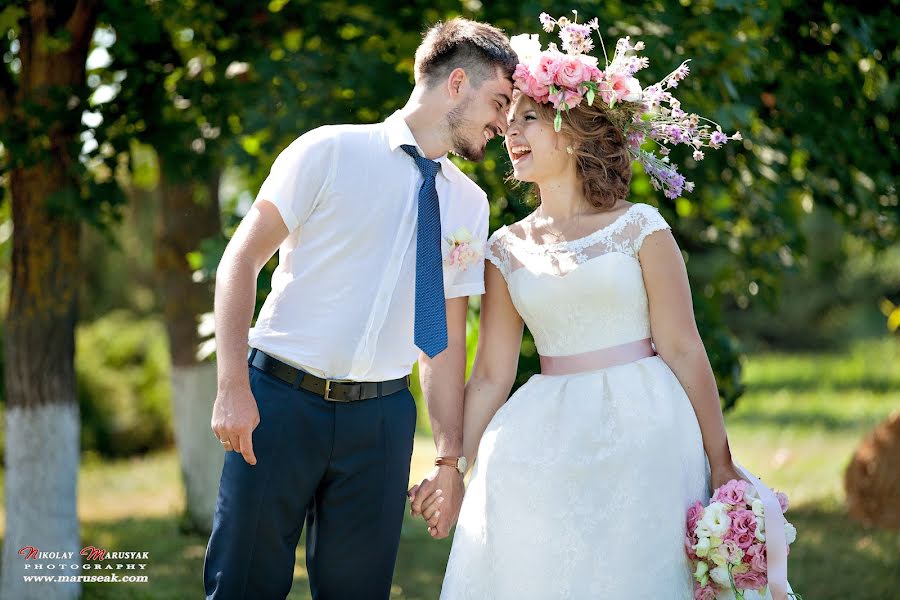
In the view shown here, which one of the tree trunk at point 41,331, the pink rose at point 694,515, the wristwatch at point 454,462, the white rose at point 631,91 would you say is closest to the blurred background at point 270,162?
the tree trunk at point 41,331

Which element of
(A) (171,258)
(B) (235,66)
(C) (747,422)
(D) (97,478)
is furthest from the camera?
(C) (747,422)

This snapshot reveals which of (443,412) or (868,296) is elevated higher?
(443,412)

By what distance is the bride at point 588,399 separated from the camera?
2941 mm

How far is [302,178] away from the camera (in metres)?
2.92

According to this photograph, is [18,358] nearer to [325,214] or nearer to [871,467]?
[325,214]

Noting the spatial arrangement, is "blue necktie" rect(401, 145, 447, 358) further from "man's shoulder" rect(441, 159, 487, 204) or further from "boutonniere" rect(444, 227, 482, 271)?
"man's shoulder" rect(441, 159, 487, 204)

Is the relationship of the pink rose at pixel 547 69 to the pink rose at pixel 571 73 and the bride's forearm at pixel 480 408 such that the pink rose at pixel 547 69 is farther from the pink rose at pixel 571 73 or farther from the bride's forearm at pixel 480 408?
the bride's forearm at pixel 480 408

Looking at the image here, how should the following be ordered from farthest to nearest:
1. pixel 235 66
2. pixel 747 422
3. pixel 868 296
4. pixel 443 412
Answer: pixel 868 296, pixel 747 422, pixel 235 66, pixel 443 412

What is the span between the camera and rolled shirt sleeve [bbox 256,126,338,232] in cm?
289

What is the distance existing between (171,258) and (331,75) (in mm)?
2376

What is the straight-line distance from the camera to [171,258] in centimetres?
702

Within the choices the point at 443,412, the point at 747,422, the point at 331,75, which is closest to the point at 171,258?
the point at 331,75

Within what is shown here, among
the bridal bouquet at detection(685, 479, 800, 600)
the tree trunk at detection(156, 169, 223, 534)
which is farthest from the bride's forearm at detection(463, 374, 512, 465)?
the tree trunk at detection(156, 169, 223, 534)

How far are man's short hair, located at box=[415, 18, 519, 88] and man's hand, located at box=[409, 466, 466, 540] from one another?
3.88ft
